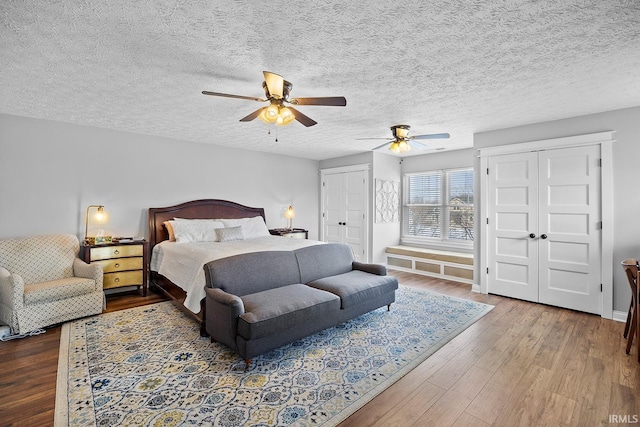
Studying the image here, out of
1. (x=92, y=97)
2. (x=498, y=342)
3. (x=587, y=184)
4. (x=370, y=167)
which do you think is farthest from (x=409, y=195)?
(x=92, y=97)

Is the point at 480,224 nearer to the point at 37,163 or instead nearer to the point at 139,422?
the point at 139,422

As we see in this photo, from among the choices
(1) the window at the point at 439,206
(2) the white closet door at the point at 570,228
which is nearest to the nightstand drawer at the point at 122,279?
(1) the window at the point at 439,206

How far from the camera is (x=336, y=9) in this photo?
1783mm

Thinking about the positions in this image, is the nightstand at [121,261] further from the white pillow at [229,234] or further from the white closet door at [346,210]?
the white closet door at [346,210]

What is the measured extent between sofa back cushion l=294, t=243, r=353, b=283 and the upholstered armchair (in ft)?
8.21

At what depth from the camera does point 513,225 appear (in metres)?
4.38

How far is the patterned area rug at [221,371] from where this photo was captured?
77.6 inches

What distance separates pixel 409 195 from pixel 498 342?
4.31 m

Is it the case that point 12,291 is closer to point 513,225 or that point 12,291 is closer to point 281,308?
point 281,308

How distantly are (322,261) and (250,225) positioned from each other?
83.6 inches

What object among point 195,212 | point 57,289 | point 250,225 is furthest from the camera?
point 250,225

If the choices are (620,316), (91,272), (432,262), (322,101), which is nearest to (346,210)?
(432,262)

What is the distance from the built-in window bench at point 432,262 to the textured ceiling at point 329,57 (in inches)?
103

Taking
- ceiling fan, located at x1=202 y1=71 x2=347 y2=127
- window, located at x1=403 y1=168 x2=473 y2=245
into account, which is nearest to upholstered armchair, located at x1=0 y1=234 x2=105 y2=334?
ceiling fan, located at x1=202 y1=71 x2=347 y2=127
